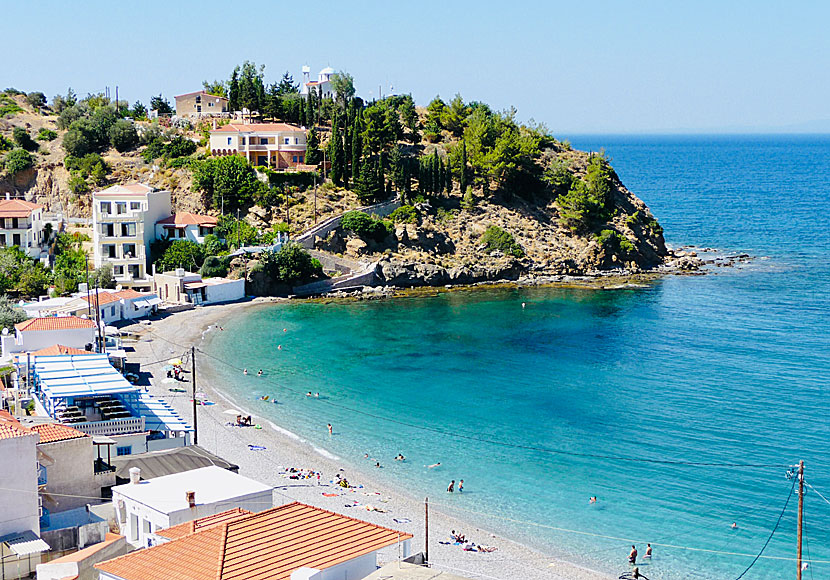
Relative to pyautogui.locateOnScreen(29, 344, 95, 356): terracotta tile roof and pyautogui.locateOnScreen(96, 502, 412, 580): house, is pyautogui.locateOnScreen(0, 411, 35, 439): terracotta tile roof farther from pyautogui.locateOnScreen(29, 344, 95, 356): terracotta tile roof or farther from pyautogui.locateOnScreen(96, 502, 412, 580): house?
pyautogui.locateOnScreen(29, 344, 95, 356): terracotta tile roof

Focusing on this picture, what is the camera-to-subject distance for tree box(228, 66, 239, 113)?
96125mm

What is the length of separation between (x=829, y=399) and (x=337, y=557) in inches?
1488

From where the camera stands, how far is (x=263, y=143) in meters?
86.2

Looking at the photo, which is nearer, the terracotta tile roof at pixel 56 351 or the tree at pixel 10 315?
the terracotta tile roof at pixel 56 351

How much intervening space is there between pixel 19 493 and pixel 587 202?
72109 millimetres

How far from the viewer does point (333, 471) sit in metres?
37.8

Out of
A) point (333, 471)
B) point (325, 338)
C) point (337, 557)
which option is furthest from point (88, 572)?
point (325, 338)

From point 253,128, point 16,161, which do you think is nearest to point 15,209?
point 16,161

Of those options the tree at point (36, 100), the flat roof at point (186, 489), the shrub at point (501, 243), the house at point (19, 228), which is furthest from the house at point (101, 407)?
the tree at point (36, 100)

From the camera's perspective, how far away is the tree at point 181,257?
70125 mm

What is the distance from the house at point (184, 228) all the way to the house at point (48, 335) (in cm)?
2991

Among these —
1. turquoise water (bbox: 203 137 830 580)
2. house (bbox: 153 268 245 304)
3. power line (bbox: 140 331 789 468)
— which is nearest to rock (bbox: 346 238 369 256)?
turquoise water (bbox: 203 137 830 580)

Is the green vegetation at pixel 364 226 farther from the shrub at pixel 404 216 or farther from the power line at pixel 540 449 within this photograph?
the power line at pixel 540 449

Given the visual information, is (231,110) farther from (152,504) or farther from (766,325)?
(152,504)
